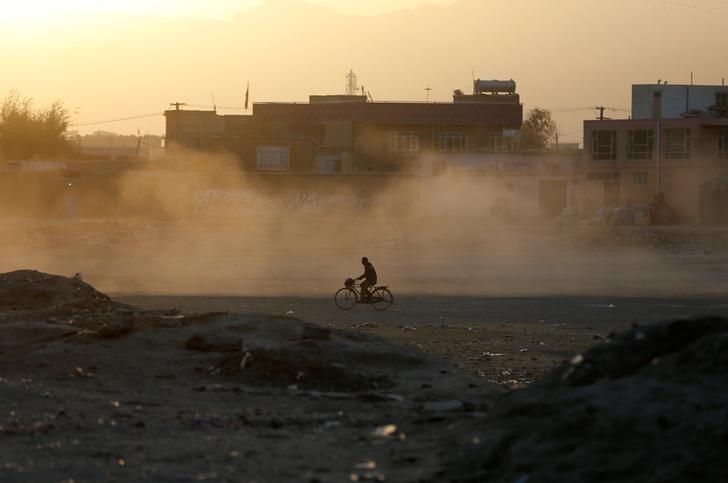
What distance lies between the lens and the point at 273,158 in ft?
255

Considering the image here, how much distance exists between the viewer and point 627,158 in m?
71.1

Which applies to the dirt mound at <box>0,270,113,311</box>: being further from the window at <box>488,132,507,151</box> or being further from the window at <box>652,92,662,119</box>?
the window at <box>652,92,662,119</box>

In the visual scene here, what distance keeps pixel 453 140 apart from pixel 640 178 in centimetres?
1647

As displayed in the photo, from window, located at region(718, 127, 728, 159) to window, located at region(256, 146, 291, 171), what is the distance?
24.7 metres

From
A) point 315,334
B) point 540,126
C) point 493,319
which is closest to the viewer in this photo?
point 315,334

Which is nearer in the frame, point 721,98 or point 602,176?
point 602,176

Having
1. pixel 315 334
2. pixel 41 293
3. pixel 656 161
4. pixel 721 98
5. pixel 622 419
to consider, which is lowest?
pixel 41 293

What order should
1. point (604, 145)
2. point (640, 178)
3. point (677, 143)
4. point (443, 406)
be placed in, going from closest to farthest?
point (443, 406)
point (677, 143)
point (640, 178)
point (604, 145)

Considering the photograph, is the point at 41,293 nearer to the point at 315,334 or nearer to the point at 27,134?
the point at 315,334

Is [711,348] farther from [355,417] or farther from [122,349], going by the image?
[122,349]

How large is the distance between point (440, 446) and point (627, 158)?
62.6m

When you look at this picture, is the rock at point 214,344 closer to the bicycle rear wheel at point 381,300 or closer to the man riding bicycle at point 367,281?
the man riding bicycle at point 367,281

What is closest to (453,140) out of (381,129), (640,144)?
(381,129)

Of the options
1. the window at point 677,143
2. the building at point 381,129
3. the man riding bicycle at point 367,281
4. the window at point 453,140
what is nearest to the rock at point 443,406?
the man riding bicycle at point 367,281
